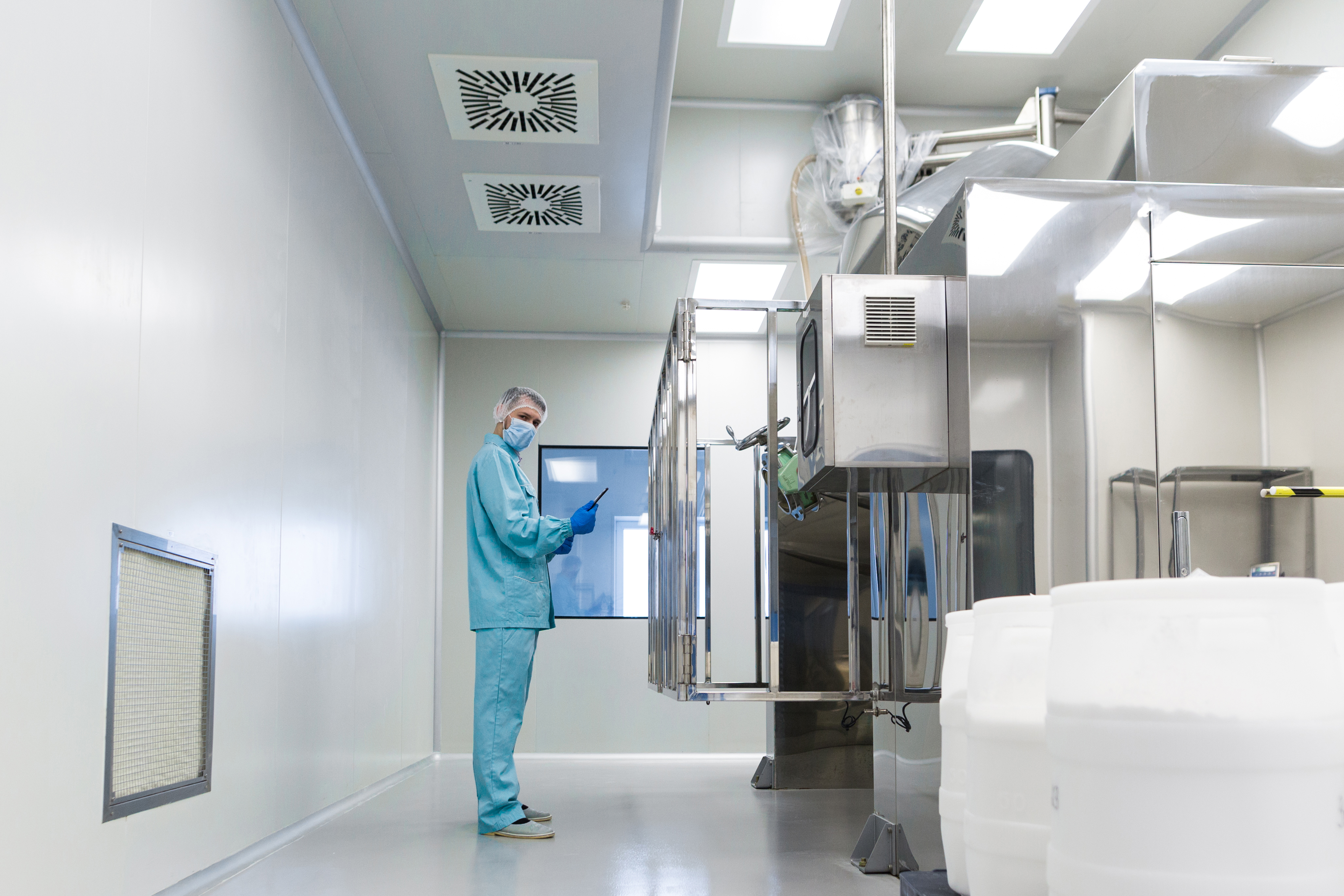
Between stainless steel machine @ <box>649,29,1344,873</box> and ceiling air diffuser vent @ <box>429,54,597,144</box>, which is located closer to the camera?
stainless steel machine @ <box>649,29,1344,873</box>

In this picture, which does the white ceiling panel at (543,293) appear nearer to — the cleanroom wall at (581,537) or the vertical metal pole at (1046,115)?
the cleanroom wall at (581,537)

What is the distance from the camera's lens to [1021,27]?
481 cm

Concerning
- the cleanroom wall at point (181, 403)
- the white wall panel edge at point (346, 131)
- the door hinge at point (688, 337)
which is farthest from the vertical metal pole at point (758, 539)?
the white wall panel edge at point (346, 131)

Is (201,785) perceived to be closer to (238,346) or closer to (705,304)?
(238,346)

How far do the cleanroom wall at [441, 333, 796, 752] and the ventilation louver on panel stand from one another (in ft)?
13.0

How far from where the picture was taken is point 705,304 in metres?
3.26

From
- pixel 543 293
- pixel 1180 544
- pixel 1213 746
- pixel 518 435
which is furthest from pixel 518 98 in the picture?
pixel 1213 746

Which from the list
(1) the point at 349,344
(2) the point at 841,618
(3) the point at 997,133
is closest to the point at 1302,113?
(3) the point at 997,133

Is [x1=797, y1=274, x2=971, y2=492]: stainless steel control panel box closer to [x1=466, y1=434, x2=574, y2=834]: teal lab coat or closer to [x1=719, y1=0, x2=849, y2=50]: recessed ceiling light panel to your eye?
[x1=466, y1=434, x2=574, y2=834]: teal lab coat

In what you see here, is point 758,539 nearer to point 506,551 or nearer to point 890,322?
point 506,551

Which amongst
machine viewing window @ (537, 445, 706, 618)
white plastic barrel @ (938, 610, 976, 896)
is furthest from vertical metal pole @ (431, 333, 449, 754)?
white plastic barrel @ (938, 610, 976, 896)

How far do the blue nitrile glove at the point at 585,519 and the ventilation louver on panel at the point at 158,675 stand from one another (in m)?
1.49

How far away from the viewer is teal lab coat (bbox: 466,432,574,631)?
11.9 feet

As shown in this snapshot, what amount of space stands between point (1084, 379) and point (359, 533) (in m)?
3.18
